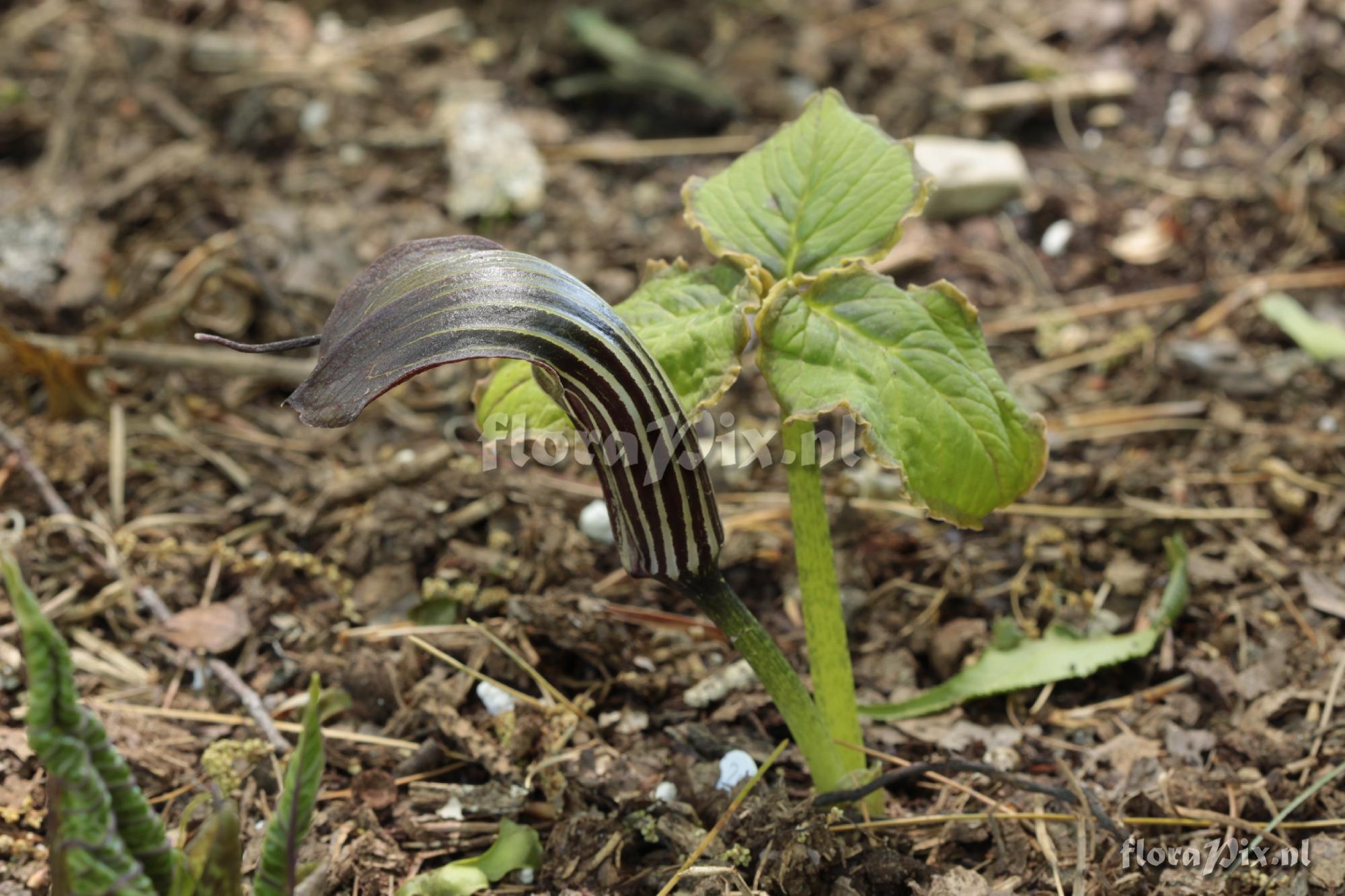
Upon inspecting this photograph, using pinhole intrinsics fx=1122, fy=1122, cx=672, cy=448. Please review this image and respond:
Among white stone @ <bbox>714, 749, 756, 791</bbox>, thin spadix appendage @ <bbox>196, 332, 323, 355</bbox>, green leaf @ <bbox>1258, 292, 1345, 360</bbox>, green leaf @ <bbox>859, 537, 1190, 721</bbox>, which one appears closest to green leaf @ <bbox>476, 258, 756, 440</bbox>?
thin spadix appendage @ <bbox>196, 332, 323, 355</bbox>

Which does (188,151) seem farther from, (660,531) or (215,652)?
(660,531)

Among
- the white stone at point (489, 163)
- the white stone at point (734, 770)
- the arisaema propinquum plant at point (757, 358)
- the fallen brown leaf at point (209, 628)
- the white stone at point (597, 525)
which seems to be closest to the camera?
the arisaema propinquum plant at point (757, 358)

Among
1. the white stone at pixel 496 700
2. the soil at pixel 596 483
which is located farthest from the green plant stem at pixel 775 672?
the white stone at pixel 496 700

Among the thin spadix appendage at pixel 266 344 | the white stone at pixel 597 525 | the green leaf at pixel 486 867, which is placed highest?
the thin spadix appendage at pixel 266 344

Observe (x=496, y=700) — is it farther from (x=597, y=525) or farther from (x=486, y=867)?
(x=597, y=525)

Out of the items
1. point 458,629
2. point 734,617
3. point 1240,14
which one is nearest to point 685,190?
point 734,617

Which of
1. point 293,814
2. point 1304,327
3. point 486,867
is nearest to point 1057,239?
point 1304,327

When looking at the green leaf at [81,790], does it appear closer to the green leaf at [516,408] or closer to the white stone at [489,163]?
the green leaf at [516,408]
